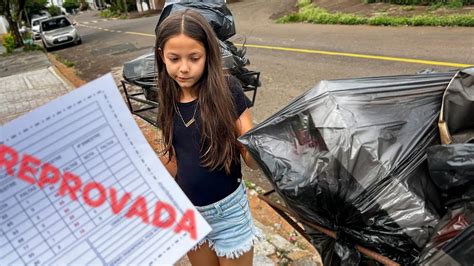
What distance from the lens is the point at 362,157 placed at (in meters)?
1.13

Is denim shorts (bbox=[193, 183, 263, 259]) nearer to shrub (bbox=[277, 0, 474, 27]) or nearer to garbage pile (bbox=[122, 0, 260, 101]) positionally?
garbage pile (bbox=[122, 0, 260, 101])

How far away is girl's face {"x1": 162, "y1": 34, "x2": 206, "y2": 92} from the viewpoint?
1258 mm

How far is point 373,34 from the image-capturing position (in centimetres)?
872

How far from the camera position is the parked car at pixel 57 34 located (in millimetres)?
15508

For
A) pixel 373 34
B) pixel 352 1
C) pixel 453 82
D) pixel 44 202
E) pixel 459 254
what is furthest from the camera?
pixel 352 1

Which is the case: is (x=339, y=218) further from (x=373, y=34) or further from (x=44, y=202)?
(x=373, y=34)

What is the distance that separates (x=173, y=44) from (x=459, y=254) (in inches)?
38.9

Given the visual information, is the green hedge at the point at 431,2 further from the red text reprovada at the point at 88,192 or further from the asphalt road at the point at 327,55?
the red text reprovada at the point at 88,192

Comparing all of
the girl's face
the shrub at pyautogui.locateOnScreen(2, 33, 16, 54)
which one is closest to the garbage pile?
the girl's face

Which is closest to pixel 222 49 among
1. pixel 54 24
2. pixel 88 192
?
pixel 88 192

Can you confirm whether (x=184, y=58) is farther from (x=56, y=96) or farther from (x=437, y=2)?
(x=437, y=2)

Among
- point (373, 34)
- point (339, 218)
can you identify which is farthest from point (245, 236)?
point (373, 34)

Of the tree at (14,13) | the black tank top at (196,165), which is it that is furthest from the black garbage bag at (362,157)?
the tree at (14,13)

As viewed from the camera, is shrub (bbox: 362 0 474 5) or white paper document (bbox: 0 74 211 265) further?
shrub (bbox: 362 0 474 5)
